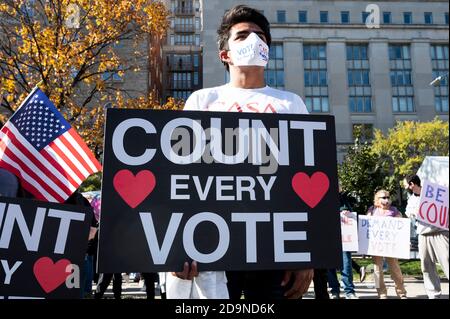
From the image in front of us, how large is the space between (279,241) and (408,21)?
52365 mm

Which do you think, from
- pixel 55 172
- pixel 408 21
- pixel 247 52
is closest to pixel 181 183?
pixel 247 52

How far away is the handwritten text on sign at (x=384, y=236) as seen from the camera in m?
6.91

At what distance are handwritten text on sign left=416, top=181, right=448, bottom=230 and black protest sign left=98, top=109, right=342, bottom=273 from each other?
334cm

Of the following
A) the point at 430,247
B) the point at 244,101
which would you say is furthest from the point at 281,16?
the point at 244,101

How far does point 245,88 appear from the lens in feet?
8.58

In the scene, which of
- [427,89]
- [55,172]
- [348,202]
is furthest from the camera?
[427,89]

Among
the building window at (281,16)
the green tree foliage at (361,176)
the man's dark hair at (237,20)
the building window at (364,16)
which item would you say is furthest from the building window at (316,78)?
the man's dark hair at (237,20)

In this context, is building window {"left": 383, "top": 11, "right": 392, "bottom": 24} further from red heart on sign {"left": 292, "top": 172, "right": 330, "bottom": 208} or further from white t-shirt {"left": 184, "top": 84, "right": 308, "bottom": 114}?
red heart on sign {"left": 292, "top": 172, "right": 330, "bottom": 208}

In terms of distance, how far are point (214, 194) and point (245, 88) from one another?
2.71 feet

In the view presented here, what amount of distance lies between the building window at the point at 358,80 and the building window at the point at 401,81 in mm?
2520

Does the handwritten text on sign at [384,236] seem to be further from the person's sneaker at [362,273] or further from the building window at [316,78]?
the building window at [316,78]

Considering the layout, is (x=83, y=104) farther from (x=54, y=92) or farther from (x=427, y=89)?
(x=427, y=89)

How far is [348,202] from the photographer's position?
7164 millimetres
